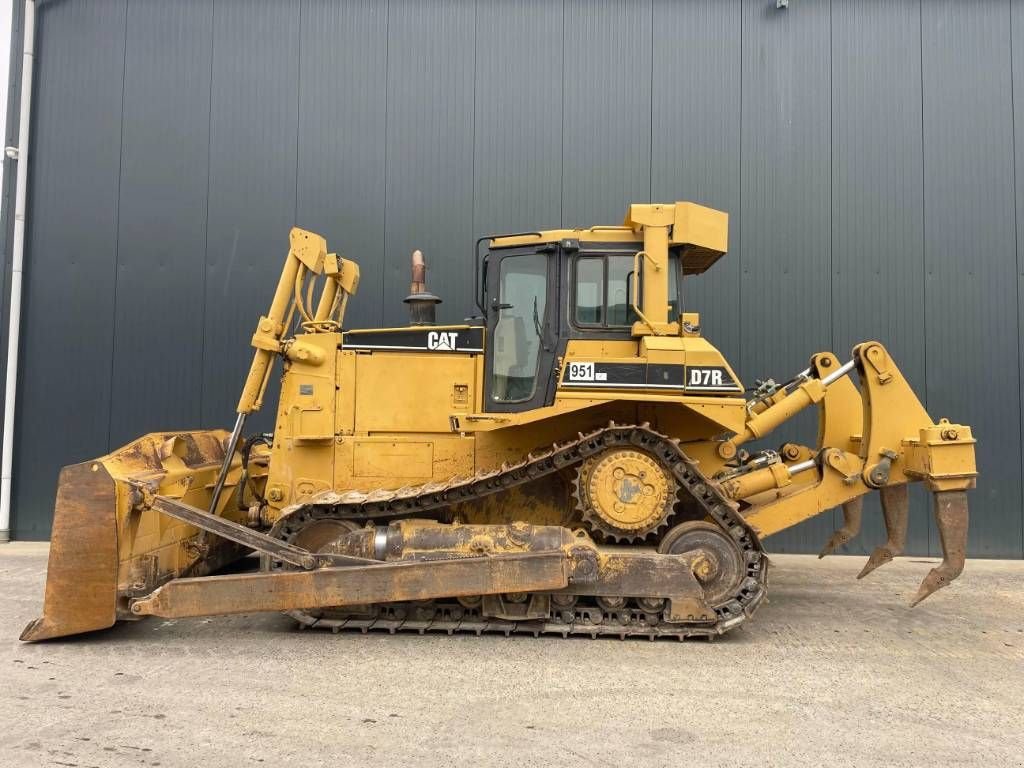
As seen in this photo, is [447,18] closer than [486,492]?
No

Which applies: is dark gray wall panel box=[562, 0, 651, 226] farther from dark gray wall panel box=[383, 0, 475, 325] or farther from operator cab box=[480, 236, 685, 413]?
Result: operator cab box=[480, 236, 685, 413]

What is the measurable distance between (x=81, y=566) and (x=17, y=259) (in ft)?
22.8

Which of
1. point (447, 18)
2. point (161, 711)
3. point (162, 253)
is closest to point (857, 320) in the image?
point (447, 18)

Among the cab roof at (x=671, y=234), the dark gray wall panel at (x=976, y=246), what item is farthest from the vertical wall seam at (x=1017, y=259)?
the cab roof at (x=671, y=234)

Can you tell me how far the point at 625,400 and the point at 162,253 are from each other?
25.6 ft

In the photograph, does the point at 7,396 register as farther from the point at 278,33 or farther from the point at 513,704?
the point at 513,704

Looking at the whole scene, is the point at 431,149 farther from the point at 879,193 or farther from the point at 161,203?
the point at 879,193

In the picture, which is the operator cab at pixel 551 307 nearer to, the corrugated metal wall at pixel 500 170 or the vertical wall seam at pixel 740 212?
the corrugated metal wall at pixel 500 170

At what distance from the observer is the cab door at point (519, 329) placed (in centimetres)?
565

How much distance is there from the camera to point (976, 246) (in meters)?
9.23

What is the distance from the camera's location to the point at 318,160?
964cm

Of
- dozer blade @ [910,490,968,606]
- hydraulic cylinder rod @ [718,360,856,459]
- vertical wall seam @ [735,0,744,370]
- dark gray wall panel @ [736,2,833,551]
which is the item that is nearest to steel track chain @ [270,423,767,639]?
hydraulic cylinder rod @ [718,360,856,459]

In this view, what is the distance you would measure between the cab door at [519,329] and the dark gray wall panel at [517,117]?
3730 mm

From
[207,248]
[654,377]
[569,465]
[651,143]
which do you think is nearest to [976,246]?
[651,143]
